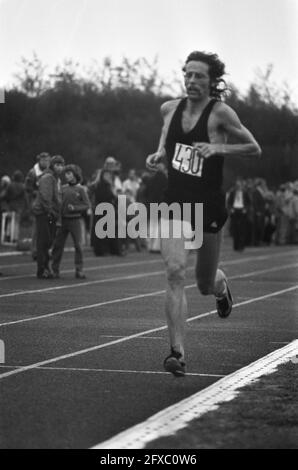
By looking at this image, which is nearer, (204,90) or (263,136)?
(204,90)

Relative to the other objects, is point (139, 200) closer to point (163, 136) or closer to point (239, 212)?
point (239, 212)

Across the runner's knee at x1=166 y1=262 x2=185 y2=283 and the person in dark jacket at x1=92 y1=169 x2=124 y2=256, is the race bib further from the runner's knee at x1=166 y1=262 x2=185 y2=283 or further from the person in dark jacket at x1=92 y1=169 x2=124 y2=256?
the person in dark jacket at x1=92 y1=169 x2=124 y2=256

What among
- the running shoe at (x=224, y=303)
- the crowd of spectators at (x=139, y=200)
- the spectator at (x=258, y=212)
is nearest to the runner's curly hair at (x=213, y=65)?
the running shoe at (x=224, y=303)

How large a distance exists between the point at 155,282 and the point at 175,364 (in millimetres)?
11813

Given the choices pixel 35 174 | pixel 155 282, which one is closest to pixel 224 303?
pixel 155 282

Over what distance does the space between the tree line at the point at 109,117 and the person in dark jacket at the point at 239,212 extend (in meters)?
1.54

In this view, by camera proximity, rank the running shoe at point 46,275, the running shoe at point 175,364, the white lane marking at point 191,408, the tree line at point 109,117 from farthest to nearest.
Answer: the tree line at point 109,117
the running shoe at point 46,275
the running shoe at point 175,364
the white lane marking at point 191,408

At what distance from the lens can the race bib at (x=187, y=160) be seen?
9.27 metres

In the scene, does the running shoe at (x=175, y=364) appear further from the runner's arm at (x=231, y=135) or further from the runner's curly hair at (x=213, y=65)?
the runner's curly hair at (x=213, y=65)

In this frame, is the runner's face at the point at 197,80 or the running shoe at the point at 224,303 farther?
the running shoe at the point at 224,303
